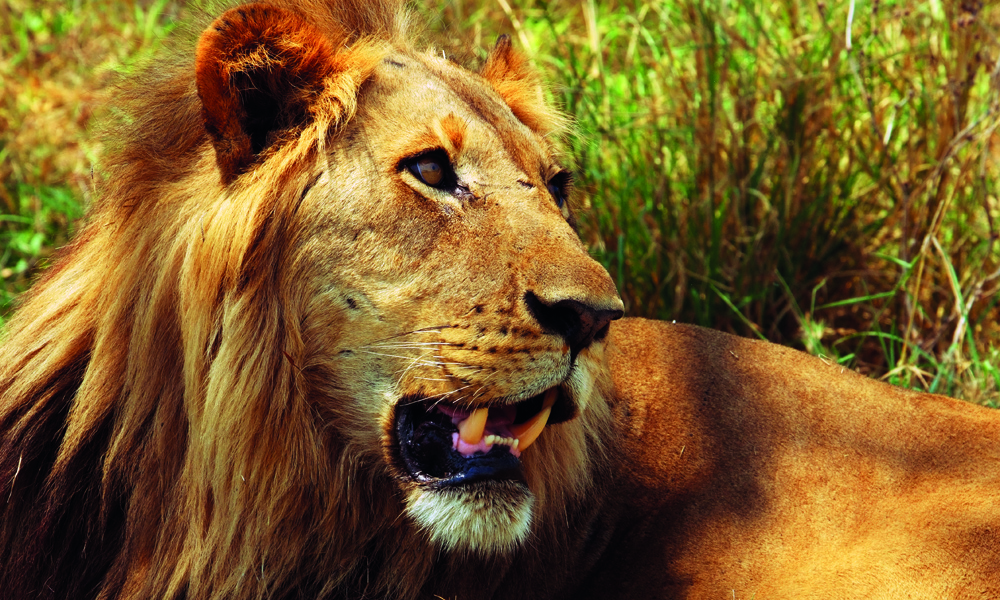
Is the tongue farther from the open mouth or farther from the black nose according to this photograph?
the black nose

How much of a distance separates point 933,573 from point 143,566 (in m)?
1.60

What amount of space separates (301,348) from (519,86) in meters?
0.95

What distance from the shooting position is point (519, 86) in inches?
107

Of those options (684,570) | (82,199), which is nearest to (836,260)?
(684,570)

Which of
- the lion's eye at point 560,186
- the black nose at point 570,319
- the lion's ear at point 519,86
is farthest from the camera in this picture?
the lion's ear at point 519,86

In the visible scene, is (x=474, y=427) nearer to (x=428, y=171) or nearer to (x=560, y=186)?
(x=428, y=171)

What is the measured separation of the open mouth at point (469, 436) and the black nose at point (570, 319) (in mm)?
150

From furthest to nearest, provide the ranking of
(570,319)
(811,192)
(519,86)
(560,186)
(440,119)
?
(811,192) < (519,86) < (560,186) < (440,119) < (570,319)

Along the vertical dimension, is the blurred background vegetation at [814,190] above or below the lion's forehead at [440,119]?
below

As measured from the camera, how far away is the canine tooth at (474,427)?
2.10 m

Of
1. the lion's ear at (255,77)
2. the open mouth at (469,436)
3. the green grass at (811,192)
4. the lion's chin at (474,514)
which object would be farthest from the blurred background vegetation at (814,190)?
the lion's chin at (474,514)

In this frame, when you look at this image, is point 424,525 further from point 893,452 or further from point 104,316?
point 893,452

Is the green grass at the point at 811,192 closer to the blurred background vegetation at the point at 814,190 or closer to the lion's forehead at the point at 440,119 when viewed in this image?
the blurred background vegetation at the point at 814,190

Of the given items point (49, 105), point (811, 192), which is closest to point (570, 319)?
point (811, 192)
